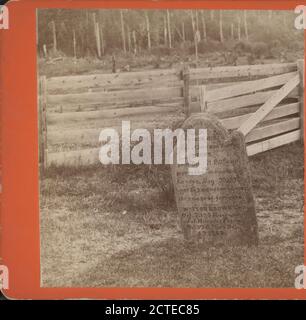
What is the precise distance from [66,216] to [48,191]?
7.3 inches

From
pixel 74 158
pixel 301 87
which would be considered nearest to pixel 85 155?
pixel 74 158

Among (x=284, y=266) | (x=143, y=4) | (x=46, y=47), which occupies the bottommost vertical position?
(x=284, y=266)

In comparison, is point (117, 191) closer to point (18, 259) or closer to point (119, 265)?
point (119, 265)

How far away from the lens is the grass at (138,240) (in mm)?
3748

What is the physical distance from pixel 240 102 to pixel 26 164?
135cm

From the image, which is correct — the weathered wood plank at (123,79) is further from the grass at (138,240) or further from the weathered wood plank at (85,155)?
the grass at (138,240)

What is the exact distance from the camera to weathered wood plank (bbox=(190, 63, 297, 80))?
3756mm

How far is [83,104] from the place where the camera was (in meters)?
3.77

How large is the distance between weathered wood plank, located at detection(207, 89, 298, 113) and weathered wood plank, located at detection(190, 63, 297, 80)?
0.12 metres

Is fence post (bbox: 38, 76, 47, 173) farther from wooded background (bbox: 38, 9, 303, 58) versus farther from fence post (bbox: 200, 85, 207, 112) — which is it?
fence post (bbox: 200, 85, 207, 112)

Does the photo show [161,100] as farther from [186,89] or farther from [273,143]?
[273,143]
